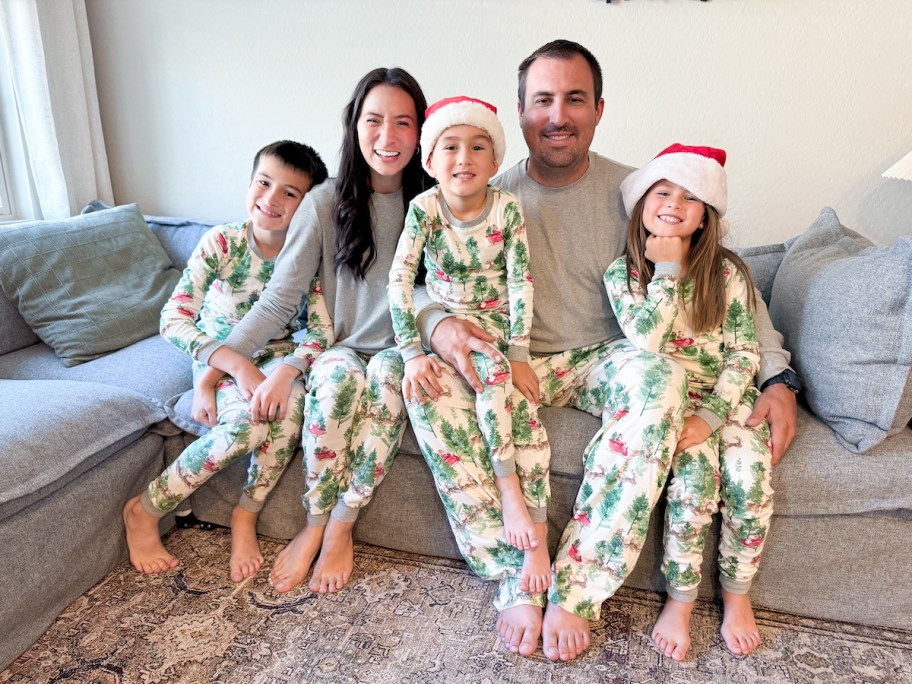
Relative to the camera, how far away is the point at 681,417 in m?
1.33

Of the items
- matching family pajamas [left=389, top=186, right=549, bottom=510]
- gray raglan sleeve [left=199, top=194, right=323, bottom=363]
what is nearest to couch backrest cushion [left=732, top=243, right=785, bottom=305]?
matching family pajamas [left=389, top=186, right=549, bottom=510]

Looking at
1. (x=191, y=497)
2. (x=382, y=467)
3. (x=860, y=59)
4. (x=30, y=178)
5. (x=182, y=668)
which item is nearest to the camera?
(x=182, y=668)

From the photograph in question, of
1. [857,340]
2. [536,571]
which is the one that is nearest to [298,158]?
[536,571]

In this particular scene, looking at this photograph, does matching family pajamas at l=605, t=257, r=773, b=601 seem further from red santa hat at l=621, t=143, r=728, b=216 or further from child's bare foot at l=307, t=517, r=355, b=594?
child's bare foot at l=307, t=517, r=355, b=594

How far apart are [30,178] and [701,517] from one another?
100 inches

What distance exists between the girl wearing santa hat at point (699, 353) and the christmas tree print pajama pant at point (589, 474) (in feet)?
0.26

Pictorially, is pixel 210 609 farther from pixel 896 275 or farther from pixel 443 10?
pixel 443 10

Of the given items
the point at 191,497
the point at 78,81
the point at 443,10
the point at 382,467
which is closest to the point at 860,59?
the point at 443,10

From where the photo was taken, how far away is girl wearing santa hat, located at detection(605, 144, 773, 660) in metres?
1.32

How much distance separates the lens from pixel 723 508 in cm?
134

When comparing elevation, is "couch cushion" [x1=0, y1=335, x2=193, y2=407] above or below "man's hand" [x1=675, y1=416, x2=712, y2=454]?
below

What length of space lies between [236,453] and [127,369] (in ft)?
1.74

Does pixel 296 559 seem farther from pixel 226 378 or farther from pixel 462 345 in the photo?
pixel 462 345

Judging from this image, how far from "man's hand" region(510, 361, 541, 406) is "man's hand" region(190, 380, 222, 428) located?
0.73 meters
